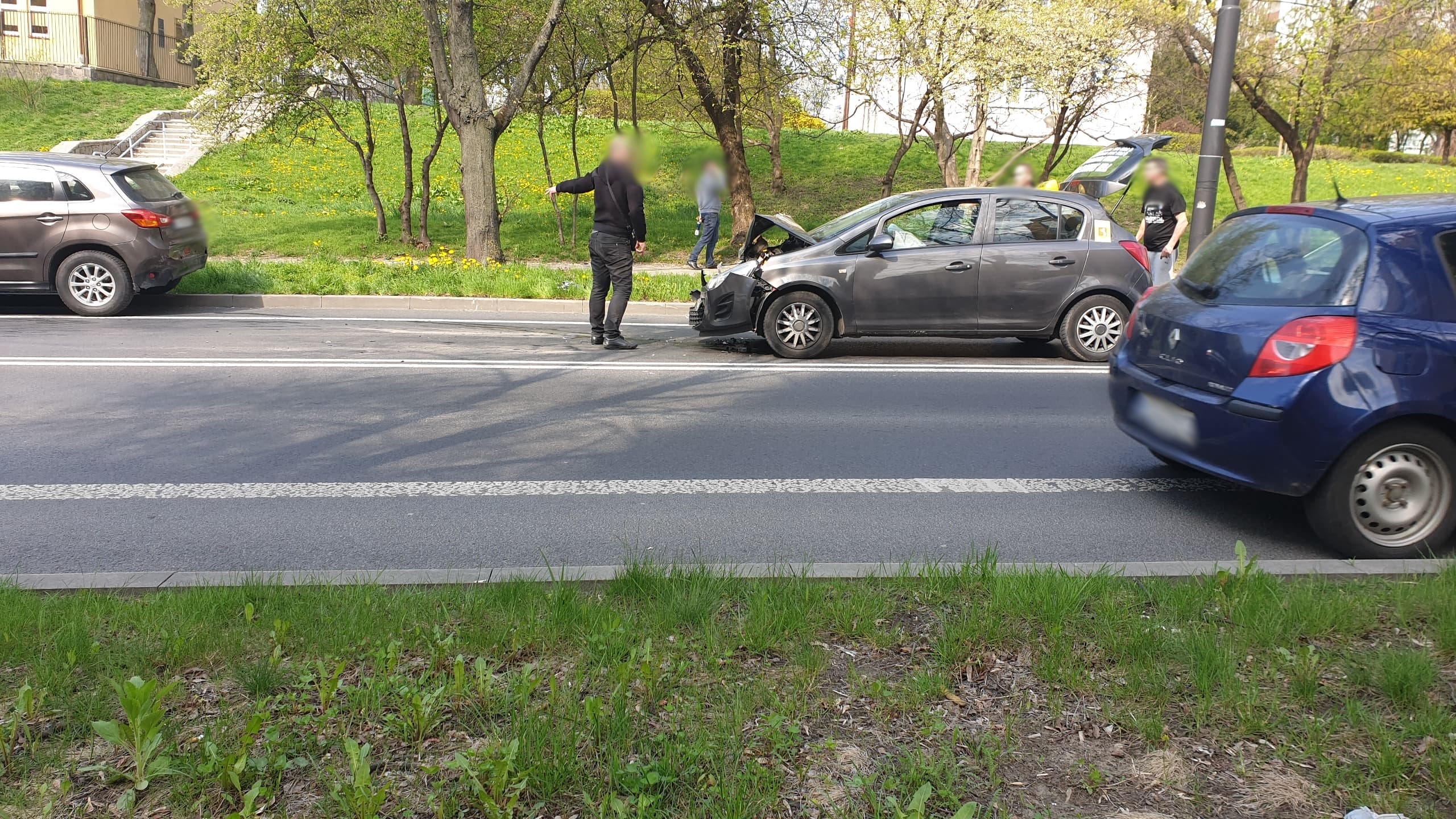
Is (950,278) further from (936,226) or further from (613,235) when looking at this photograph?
(613,235)

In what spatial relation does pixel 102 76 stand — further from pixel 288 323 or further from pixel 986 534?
pixel 986 534

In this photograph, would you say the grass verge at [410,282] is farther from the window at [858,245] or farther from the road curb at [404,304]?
the window at [858,245]

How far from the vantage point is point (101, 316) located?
1227 centimetres

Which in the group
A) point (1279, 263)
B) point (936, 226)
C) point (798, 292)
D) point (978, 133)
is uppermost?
point (978, 133)

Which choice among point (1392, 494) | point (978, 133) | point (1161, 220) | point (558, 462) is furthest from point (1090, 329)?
point (978, 133)

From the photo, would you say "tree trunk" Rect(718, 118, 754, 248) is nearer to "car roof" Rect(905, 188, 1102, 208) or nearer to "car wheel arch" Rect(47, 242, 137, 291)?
"car roof" Rect(905, 188, 1102, 208)

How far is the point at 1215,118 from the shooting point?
477 inches

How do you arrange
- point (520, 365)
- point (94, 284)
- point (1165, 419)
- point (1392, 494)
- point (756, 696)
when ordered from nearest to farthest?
point (756, 696) < point (1392, 494) < point (1165, 419) < point (520, 365) < point (94, 284)

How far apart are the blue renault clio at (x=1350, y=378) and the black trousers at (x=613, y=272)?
6.60 metres

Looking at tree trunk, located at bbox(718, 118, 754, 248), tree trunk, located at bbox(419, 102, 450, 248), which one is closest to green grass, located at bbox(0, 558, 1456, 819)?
tree trunk, located at bbox(718, 118, 754, 248)

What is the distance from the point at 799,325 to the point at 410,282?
21.7 feet

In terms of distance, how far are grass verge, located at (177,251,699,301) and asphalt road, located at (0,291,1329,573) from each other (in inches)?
141


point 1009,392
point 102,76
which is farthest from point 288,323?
point 102,76

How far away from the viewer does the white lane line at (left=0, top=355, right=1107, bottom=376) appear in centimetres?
933
